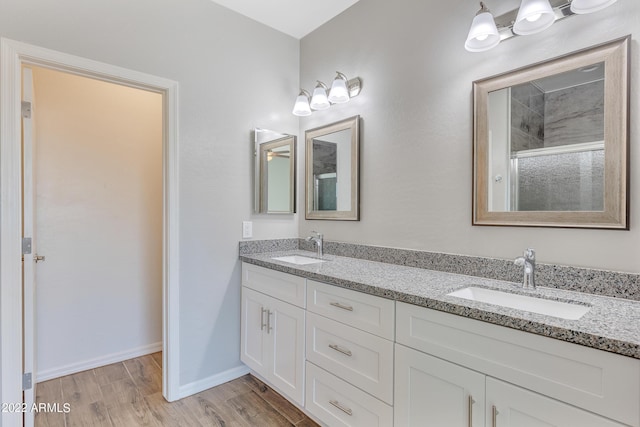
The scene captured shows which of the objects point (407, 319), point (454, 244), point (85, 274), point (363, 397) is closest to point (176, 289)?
point (85, 274)

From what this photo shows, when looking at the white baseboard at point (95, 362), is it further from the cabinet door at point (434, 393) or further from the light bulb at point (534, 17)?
the light bulb at point (534, 17)

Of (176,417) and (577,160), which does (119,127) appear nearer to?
(176,417)

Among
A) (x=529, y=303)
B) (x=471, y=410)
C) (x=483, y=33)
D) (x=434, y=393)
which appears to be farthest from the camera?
(x=483, y=33)

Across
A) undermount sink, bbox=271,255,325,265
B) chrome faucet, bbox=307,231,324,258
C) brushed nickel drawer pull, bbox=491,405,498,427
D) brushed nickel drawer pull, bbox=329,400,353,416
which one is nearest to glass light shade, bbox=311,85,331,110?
chrome faucet, bbox=307,231,324,258

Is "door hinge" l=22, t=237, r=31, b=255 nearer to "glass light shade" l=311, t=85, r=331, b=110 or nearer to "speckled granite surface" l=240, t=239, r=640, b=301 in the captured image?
"speckled granite surface" l=240, t=239, r=640, b=301

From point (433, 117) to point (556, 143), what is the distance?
2.01 feet

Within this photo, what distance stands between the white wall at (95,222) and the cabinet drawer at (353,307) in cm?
176

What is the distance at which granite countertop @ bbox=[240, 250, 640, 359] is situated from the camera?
87 centimetres

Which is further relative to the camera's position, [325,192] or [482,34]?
[325,192]

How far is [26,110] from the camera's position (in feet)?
5.42

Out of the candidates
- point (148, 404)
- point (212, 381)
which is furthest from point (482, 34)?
point (148, 404)

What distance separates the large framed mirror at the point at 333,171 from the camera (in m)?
2.22

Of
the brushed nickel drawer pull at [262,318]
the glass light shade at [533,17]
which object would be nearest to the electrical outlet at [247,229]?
the brushed nickel drawer pull at [262,318]

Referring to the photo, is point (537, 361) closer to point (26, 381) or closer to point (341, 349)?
point (341, 349)
